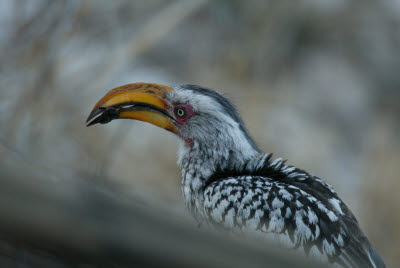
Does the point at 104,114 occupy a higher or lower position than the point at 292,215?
higher

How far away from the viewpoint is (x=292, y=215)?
2537 millimetres

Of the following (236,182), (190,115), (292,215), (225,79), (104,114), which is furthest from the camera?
(225,79)

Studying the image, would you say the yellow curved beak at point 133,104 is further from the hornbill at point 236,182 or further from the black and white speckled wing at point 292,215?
the black and white speckled wing at point 292,215

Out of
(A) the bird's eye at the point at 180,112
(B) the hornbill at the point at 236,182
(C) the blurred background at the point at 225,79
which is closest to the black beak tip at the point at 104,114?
(B) the hornbill at the point at 236,182

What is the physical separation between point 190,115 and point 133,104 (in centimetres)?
37

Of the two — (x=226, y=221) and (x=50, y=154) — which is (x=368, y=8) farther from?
(x=226, y=221)

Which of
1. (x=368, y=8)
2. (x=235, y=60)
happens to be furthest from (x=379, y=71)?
(x=235, y=60)

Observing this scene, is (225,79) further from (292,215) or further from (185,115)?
(292,215)

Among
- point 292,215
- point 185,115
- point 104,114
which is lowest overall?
point 292,215

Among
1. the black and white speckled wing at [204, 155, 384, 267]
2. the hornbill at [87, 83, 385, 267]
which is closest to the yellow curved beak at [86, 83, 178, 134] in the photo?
Answer: the hornbill at [87, 83, 385, 267]

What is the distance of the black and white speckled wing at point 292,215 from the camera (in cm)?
246

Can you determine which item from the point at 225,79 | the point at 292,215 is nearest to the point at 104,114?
the point at 292,215

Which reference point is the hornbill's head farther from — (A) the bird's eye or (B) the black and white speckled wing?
(B) the black and white speckled wing

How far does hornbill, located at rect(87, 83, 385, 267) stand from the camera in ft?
8.21
